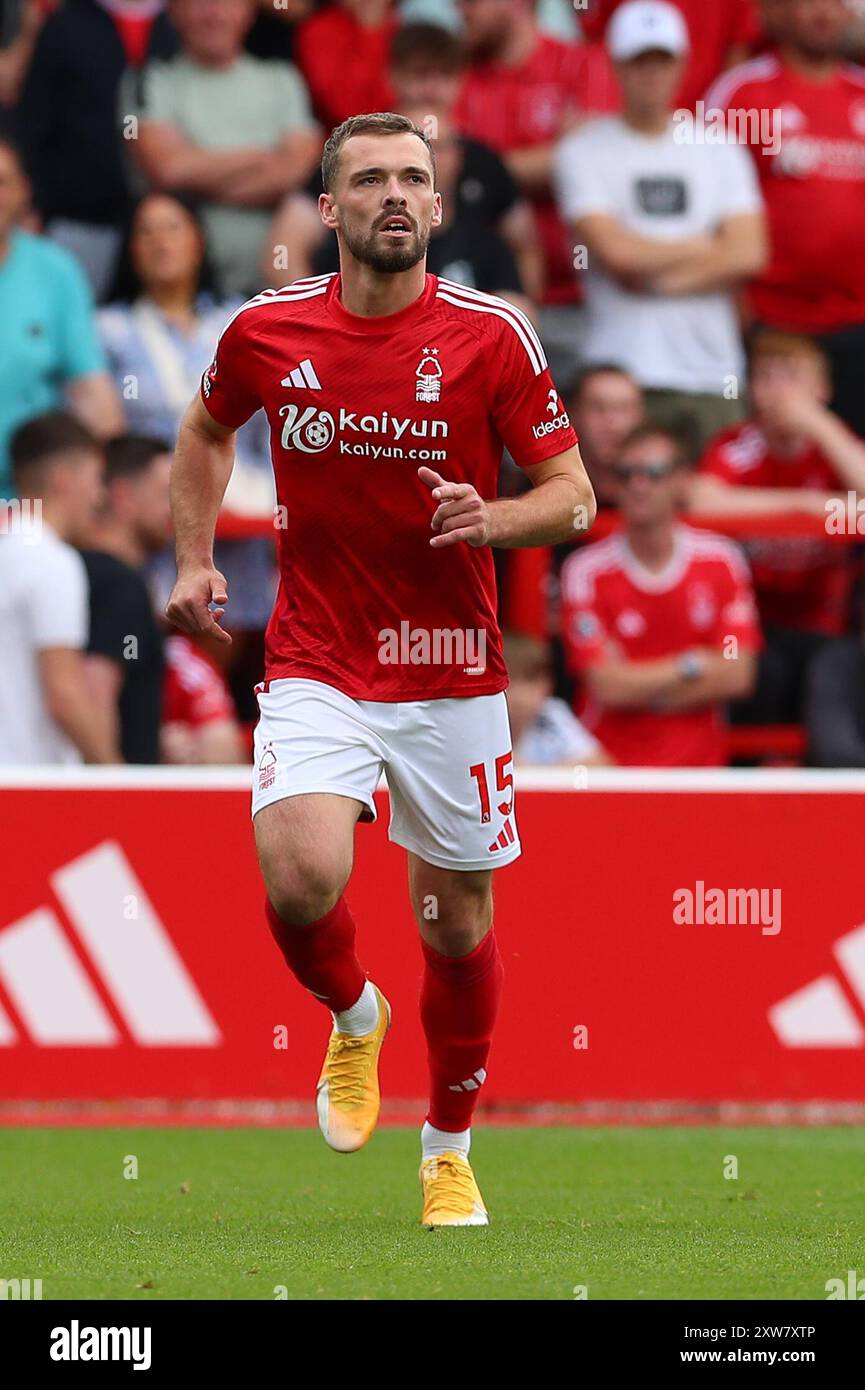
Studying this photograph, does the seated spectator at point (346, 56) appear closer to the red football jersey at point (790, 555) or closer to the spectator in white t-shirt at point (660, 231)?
the spectator in white t-shirt at point (660, 231)

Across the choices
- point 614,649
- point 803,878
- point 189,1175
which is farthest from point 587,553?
point 189,1175

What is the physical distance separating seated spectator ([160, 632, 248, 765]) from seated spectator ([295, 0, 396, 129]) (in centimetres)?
367

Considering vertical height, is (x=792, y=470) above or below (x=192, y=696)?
above

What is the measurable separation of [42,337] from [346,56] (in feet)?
8.87

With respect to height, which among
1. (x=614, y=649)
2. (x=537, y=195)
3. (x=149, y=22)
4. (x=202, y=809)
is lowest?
(x=202, y=809)

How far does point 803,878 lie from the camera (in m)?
9.03

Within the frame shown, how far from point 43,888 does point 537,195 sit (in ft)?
A: 17.2

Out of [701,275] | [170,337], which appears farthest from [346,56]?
[701,275]

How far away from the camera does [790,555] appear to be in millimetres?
11500

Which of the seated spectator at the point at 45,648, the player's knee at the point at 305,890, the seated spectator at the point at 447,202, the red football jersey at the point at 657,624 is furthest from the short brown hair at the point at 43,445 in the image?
the player's knee at the point at 305,890

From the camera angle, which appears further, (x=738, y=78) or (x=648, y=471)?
(x=738, y=78)

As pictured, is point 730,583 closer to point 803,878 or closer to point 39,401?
point 803,878

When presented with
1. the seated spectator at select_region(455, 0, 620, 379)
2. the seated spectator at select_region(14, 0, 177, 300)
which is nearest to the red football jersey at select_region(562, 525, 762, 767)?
the seated spectator at select_region(455, 0, 620, 379)

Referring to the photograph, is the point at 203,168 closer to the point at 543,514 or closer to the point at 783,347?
the point at 783,347
